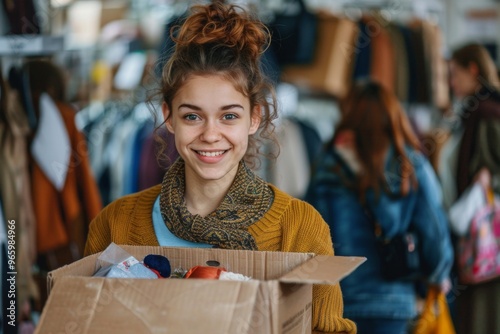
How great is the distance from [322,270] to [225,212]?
1.54 ft

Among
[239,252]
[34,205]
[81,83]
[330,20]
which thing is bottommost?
[34,205]

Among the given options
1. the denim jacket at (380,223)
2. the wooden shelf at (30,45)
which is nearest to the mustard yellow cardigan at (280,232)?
the denim jacket at (380,223)

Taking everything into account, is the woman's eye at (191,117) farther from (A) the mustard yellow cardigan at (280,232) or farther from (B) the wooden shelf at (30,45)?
(B) the wooden shelf at (30,45)

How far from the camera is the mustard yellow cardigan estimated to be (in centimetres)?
213

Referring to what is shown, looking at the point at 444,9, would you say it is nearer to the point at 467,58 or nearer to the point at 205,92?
the point at 467,58

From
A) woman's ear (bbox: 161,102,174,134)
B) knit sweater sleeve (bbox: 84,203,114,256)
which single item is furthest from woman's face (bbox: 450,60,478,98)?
knit sweater sleeve (bbox: 84,203,114,256)

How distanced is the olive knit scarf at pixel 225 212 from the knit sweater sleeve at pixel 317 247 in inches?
3.0

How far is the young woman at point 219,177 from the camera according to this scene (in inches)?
85.1

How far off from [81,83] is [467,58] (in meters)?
1.78

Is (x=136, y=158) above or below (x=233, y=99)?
below

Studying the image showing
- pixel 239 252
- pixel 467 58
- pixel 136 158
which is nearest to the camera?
pixel 239 252

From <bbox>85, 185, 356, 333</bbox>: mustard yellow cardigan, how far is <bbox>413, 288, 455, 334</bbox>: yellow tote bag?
6.16 ft

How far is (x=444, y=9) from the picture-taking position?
3895mm

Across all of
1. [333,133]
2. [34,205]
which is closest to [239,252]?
[333,133]
